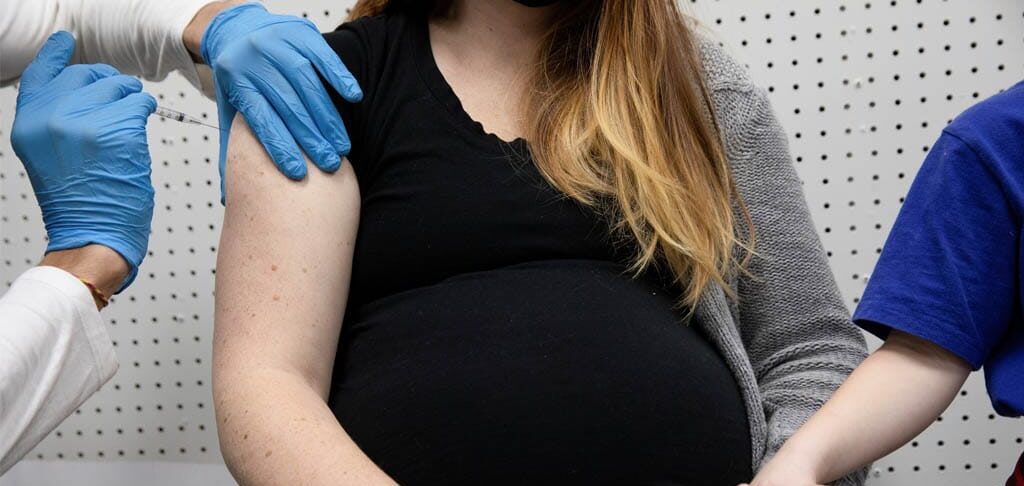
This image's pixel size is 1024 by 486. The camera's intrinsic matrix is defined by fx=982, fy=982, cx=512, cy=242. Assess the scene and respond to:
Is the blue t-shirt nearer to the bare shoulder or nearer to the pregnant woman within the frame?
the pregnant woman

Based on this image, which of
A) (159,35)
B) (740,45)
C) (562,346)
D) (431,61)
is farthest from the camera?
(740,45)

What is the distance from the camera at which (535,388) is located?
0.96 metres

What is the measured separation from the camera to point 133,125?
45.5 inches

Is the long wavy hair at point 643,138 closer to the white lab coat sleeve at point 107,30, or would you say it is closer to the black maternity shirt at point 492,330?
the black maternity shirt at point 492,330

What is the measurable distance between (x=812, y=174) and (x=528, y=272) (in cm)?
73

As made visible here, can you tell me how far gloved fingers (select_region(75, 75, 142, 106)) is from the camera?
1155 millimetres

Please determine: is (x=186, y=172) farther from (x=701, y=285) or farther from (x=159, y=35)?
(x=701, y=285)

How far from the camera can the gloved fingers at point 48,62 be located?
1.21m

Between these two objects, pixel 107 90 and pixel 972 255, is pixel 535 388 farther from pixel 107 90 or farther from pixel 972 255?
pixel 107 90

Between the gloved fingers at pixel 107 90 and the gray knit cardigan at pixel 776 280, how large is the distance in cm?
71

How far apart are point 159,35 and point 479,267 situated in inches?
22.3

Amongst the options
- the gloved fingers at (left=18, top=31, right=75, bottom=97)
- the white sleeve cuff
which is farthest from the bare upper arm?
the gloved fingers at (left=18, top=31, right=75, bottom=97)

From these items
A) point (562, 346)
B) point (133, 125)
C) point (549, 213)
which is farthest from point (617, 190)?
point (133, 125)

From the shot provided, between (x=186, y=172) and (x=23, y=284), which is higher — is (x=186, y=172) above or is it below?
below
